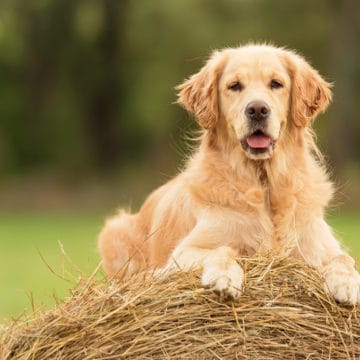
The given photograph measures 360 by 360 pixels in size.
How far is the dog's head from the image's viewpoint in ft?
20.9

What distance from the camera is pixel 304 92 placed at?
22.2 feet

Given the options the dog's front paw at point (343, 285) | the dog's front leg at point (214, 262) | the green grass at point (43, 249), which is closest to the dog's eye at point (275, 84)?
the dog's front leg at point (214, 262)

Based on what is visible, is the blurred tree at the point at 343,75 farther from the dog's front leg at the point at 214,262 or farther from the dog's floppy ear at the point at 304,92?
the dog's front leg at the point at 214,262

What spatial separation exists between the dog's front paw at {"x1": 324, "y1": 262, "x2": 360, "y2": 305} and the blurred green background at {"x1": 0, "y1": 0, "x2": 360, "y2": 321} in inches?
960

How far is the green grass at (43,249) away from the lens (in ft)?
40.0

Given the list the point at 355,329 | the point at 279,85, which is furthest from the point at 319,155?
the point at 355,329

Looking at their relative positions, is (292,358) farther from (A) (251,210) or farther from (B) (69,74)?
(B) (69,74)

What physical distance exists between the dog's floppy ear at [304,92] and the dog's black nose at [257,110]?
1.50 feet

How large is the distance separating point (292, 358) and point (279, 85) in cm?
212

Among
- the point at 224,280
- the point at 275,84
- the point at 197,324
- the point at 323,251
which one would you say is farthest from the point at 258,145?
the point at 197,324

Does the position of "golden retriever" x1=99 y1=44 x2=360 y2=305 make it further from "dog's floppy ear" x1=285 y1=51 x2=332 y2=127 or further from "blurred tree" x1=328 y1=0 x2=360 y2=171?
"blurred tree" x1=328 y1=0 x2=360 y2=171

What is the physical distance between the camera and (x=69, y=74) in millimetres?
33000

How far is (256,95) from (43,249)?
39.5 ft

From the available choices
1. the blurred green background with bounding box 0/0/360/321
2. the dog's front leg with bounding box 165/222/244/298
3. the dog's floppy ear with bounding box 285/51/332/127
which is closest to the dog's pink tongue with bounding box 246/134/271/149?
the dog's floppy ear with bounding box 285/51/332/127
